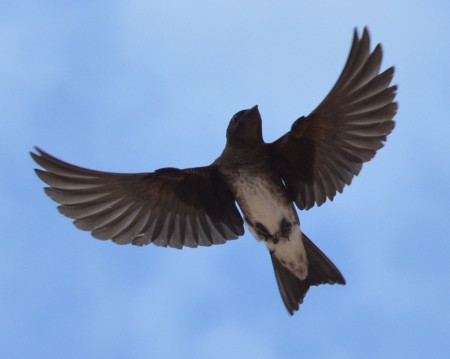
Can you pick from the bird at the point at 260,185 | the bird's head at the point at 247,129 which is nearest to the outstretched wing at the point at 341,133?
the bird at the point at 260,185

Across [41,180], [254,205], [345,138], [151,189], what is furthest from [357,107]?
[41,180]

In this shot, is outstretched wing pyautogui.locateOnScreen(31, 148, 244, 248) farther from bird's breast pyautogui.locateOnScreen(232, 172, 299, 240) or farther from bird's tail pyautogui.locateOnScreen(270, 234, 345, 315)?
bird's tail pyautogui.locateOnScreen(270, 234, 345, 315)

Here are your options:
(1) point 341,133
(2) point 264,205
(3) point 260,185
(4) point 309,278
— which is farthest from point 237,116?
(4) point 309,278

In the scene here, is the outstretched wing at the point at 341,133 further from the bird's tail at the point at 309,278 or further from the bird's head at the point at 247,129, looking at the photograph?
the bird's tail at the point at 309,278

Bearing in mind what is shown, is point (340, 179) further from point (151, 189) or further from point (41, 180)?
point (41, 180)

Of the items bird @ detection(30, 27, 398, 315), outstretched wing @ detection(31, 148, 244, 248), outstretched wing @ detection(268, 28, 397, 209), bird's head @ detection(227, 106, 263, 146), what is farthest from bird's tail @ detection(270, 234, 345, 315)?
bird's head @ detection(227, 106, 263, 146)

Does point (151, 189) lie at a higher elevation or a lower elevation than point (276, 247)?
higher

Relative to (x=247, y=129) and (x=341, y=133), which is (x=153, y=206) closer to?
(x=247, y=129)
